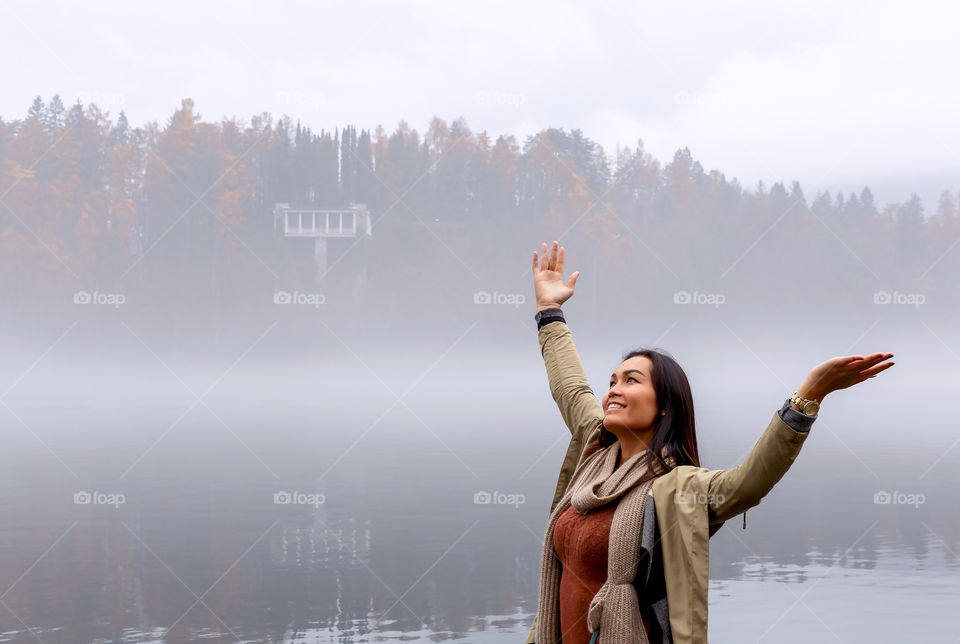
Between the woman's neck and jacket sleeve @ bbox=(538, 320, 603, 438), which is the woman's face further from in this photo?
jacket sleeve @ bbox=(538, 320, 603, 438)

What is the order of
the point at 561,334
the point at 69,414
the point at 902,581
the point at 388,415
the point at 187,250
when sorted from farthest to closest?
the point at 187,250
the point at 388,415
the point at 69,414
the point at 902,581
the point at 561,334

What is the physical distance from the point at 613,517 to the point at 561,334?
950mm

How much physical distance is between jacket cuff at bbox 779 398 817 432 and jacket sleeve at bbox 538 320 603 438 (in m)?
0.79

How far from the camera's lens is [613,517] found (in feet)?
9.29

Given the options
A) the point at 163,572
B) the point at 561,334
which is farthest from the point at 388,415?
the point at 561,334

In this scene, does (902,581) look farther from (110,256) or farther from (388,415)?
(110,256)
